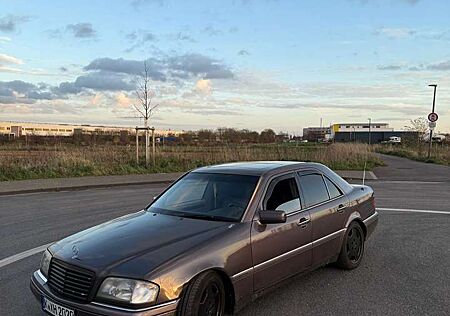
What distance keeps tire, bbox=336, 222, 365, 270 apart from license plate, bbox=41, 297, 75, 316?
3.40m

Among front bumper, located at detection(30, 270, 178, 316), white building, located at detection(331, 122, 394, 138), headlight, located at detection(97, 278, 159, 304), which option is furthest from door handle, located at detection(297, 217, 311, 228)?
white building, located at detection(331, 122, 394, 138)

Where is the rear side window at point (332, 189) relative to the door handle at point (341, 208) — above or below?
above

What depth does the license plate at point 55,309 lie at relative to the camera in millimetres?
3211

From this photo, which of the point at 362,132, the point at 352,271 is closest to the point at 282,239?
the point at 352,271

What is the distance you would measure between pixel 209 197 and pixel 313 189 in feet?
4.31

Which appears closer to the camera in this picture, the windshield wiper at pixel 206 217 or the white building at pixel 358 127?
the windshield wiper at pixel 206 217

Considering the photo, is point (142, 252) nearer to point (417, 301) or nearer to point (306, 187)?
point (306, 187)

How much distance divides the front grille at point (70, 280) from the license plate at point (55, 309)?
0.09 meters

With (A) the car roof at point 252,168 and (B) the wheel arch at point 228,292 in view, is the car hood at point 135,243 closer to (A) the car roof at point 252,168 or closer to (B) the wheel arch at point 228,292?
(B) the wheel arch at point 228,292

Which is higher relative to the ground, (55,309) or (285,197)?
(285,197)

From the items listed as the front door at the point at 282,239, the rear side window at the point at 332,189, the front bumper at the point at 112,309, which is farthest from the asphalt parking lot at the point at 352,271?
the front bumper at the point at 112,309

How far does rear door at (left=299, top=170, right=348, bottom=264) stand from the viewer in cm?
480

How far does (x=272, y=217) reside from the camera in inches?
157

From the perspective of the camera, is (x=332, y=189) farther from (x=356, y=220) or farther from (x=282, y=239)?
(x=282, y=239)
